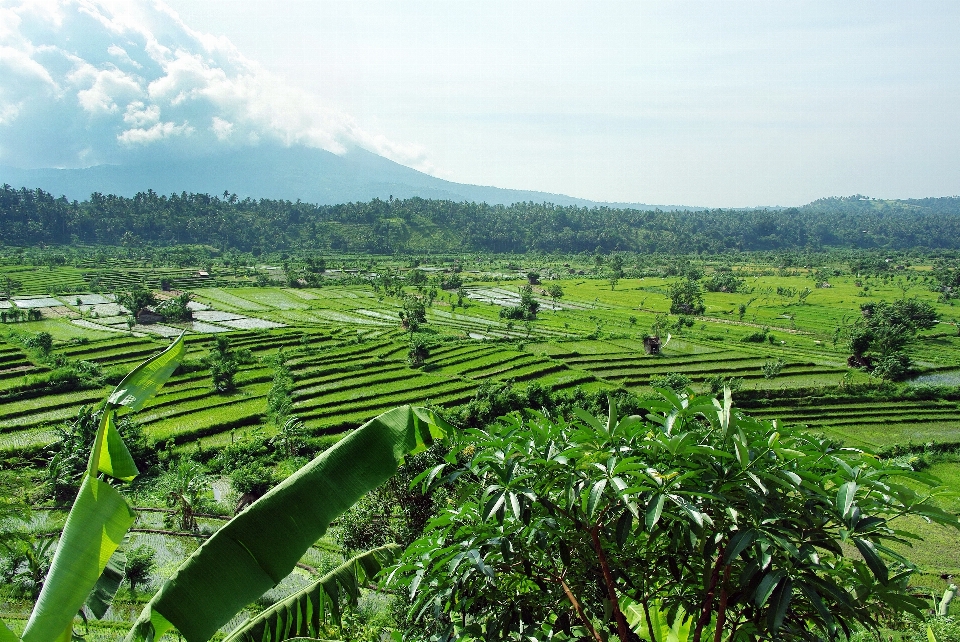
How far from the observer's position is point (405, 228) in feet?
439

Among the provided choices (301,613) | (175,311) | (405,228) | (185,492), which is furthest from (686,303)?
(405,228)

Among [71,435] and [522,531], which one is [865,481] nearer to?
[522,531]

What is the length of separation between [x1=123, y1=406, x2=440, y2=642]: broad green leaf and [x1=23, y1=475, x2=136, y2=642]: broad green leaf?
393mm

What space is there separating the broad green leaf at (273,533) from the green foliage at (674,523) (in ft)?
1.73

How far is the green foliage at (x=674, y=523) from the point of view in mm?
2879

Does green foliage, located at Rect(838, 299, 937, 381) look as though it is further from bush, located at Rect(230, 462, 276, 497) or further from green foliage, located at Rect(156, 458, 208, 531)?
green foliage, located at Rect(156, 458, 208, 531)

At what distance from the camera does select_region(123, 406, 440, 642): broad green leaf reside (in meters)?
3.39

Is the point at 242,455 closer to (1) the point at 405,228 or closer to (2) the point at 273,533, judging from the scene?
(2) the point at 273,533

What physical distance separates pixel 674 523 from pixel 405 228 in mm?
133564

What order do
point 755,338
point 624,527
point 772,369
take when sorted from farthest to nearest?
1. point 755,338
2. point 772,369
3. point 624,527

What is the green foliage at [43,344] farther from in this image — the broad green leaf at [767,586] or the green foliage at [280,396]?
the broad green leaf at [767,586]

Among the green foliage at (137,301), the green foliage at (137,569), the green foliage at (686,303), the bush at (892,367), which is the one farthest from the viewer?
the green foliage at (686,303)

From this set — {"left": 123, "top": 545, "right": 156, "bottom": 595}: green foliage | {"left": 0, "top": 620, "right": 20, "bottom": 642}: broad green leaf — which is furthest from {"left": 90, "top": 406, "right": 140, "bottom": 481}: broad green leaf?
{"left": 123, "top": 545, "right": 156, "bottom": 595}: green foliage

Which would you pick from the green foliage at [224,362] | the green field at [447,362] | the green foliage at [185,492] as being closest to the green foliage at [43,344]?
the green field at [447,362]
